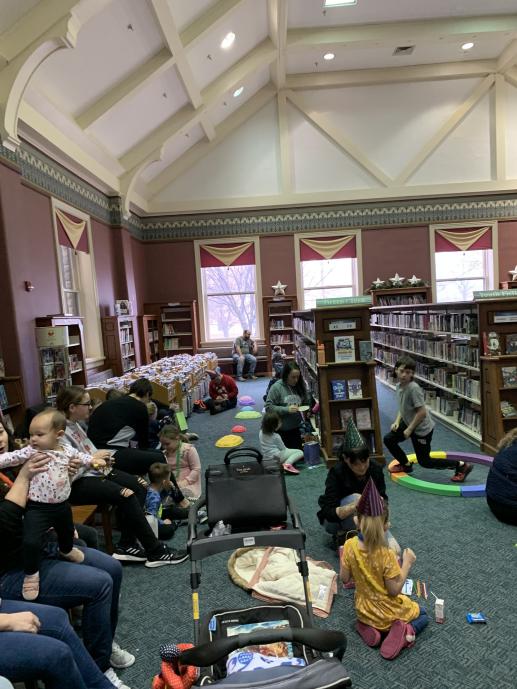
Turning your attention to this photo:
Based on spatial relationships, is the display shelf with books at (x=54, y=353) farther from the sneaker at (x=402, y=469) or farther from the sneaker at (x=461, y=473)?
the sneaker at (x=461, y=473)

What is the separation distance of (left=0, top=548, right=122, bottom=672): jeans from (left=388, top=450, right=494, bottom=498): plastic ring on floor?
2.95 metres

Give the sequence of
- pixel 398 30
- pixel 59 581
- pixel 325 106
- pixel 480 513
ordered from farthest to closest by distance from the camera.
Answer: pixel 325 106
pixel 398 30
pixel 480 513
pixel 59 581

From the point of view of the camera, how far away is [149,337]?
1152 cm

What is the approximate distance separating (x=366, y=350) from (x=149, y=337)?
7.93 m

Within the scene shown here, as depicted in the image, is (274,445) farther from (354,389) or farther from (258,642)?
(258,642)

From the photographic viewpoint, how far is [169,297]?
1277 cm

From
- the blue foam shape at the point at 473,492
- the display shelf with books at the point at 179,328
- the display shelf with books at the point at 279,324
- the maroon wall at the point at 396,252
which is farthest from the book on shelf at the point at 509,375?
the display shelf with books at the point at 179,328

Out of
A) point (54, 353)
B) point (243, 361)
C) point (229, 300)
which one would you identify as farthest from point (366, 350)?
point (229, 300)

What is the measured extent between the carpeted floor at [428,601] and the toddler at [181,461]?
0.57 meters

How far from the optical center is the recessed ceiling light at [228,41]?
8555mm

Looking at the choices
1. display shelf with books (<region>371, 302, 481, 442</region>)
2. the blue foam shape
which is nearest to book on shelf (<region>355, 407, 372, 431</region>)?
the blue foam shape

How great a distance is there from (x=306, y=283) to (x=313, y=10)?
6313mm

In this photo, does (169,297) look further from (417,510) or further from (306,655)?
(306,655)

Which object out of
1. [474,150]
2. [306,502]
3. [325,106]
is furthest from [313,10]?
[306,502]
